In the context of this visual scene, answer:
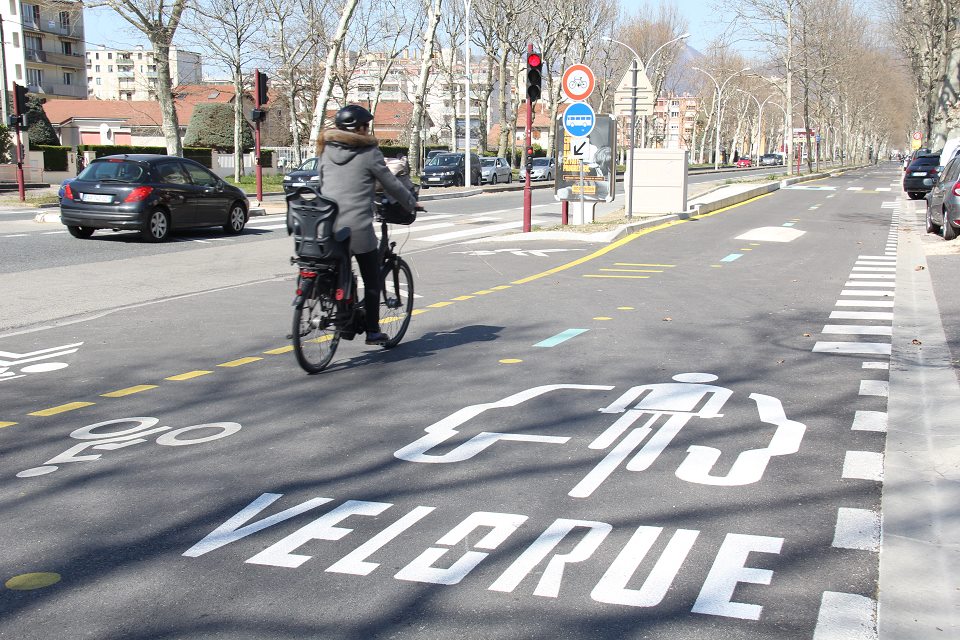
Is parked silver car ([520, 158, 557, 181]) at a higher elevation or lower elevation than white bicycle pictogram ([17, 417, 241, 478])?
higher

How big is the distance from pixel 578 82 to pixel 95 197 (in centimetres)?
917

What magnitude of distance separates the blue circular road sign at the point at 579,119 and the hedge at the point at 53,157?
99.5ft

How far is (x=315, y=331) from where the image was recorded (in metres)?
7.14

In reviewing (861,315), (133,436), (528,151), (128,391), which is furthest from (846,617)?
(528,151)

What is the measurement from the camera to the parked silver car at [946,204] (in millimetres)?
17797

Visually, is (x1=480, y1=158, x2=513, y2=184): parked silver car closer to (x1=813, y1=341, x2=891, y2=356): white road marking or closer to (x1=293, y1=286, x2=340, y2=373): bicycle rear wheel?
(x1=813, y1=341, x2=891, y2=356): white road marking

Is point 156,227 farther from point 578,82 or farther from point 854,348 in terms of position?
point 854,348

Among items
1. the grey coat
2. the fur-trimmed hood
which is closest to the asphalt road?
the grey coat

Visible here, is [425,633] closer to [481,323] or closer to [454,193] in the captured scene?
[481,323]

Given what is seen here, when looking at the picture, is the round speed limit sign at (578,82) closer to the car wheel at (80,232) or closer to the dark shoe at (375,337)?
the car wheel at (80,232)

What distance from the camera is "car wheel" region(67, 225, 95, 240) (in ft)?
61.4

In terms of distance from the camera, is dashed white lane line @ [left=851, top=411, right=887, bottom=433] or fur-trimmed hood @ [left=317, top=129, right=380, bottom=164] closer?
dashed white lane line @ [left=851, top=411, right=887, bottom=433]

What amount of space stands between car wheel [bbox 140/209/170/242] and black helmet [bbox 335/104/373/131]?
11951 mm

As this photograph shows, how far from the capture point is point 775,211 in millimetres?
27281
